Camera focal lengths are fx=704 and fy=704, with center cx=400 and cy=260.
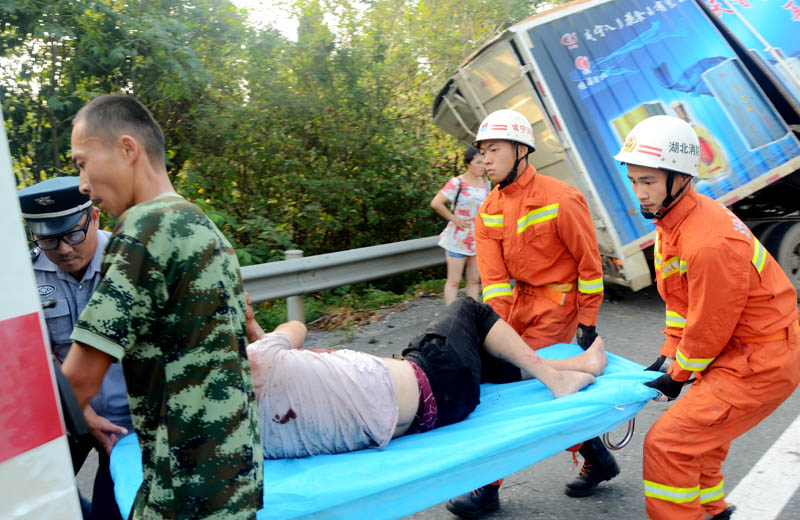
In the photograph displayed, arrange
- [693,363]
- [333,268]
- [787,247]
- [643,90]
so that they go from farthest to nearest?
[787,247] → [643,90] → [333,268] → [693,363]

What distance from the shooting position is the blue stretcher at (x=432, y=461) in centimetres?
229

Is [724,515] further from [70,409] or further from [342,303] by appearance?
[342,303]

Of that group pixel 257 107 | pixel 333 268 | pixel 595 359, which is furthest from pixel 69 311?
pixel 257 107

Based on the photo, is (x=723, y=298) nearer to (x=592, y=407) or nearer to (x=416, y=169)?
(x=592, y=407)

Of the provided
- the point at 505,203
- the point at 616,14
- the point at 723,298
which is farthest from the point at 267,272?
the point at 616,14

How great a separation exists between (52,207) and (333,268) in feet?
11.7

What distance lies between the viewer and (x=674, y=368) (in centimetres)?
283

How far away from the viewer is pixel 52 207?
8.13ft

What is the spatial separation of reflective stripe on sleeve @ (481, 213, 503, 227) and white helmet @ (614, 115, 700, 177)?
91 cm

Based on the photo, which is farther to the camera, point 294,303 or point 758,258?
point 294,303

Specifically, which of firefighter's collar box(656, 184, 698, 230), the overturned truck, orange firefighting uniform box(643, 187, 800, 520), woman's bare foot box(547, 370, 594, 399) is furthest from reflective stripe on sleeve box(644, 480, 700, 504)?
the overturned truck

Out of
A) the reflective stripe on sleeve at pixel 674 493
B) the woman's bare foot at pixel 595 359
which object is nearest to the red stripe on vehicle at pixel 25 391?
the reflective stripe on sleeve at pixel 674 493

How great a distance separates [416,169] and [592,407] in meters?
5.88

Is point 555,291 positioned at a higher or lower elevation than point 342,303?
lower
